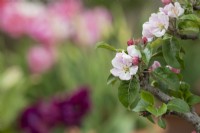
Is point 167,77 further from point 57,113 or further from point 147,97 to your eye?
point 57,113

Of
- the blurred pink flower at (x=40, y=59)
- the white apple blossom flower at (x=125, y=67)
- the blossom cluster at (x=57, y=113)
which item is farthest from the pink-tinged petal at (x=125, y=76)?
the blurred pink flower at (x=40, y=59)

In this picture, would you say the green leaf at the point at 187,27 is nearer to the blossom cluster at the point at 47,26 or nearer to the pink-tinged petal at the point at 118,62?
the pink-tinged petal at the point at 118,62

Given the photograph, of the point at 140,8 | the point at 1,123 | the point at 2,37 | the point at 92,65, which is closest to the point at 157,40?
the point at 1,123

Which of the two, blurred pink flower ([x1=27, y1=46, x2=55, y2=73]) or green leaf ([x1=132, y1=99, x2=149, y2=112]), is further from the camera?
blurred pink flower ([x1=27, y1=46, x2=55, y2=73])

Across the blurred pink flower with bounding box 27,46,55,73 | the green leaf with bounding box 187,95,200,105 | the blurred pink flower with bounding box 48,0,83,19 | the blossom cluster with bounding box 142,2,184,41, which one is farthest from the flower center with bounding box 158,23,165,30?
the blurred pink flower with bounding box 48,0,83,19

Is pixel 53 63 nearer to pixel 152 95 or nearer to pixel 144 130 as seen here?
pixel 144 130

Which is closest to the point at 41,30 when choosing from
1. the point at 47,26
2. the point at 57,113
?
the point at 47,26

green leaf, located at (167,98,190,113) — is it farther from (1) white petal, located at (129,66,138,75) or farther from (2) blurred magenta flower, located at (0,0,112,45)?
(2) blurred magenta flower, located at (0,0,112,45)
